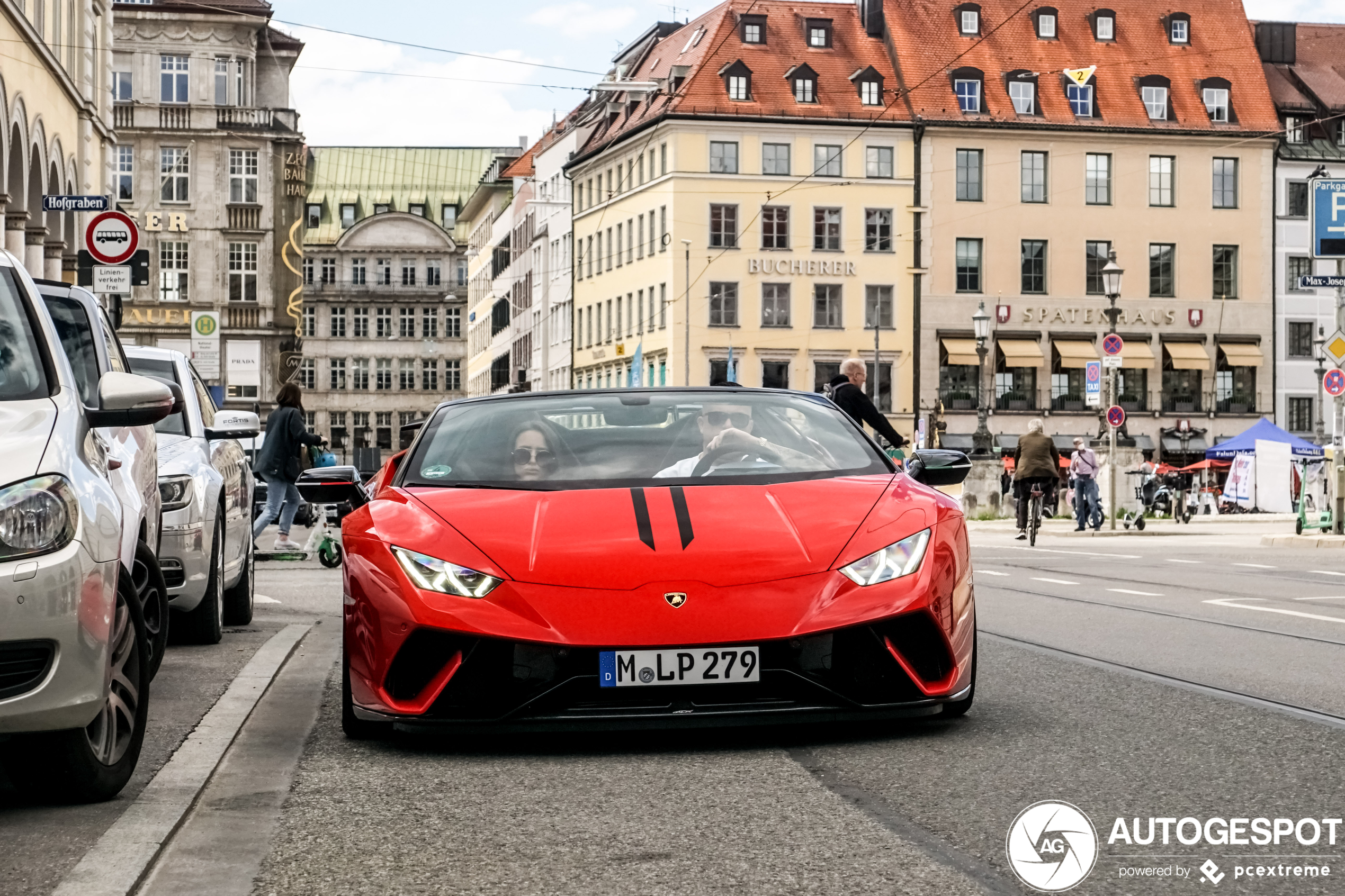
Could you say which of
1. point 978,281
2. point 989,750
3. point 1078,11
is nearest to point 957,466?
point 989,750

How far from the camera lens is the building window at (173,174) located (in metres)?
→ 78.8

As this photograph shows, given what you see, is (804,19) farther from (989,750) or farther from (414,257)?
(989,750)

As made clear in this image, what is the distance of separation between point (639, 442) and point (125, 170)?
246ft

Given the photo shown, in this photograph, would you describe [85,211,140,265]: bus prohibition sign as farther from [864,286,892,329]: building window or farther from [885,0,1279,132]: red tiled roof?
[885,0,1279,132]: red tiled roof

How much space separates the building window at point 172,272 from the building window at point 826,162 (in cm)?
2501

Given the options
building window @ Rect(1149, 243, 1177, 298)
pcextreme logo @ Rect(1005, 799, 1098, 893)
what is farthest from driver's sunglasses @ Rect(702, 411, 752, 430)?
building window @ Rect(1149, 243, 1177, 298)

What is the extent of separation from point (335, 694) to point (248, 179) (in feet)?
242

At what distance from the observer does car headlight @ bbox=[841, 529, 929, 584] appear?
6.52 m

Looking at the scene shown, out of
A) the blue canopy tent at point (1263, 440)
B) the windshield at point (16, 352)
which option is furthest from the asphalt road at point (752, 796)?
the blue canopy tent at point (1263, 440)

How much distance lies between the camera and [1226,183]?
81.4 metres

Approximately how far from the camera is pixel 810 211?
265 ft

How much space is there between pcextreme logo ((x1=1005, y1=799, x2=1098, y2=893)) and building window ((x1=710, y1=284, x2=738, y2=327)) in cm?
7522

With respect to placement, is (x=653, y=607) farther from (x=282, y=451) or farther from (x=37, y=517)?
(x=282, y=451)

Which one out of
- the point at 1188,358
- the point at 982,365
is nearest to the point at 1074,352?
the point at 1188,358
